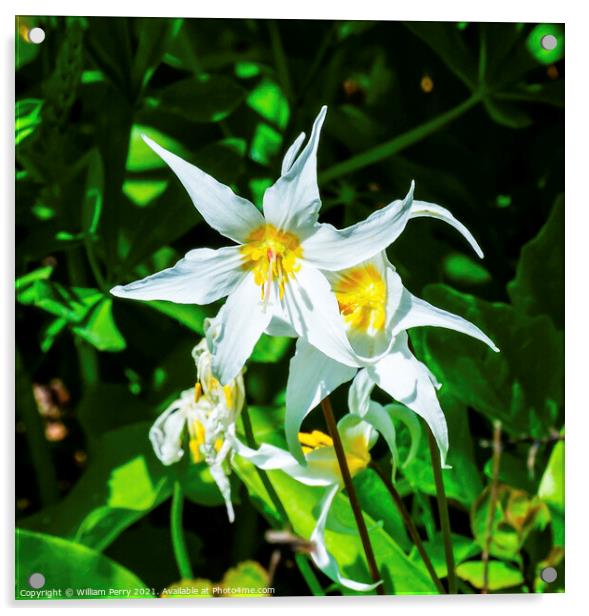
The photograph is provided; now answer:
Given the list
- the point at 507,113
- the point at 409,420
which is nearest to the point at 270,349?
the point at 409,420

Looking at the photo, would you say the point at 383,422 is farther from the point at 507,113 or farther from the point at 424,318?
the point at 507,113

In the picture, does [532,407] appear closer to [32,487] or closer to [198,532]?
[198,532]

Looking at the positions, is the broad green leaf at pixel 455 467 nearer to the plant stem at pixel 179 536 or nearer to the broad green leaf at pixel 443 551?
the broad green leaf at pixel 443 551

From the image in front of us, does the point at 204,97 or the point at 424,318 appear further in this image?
the point at 204,97

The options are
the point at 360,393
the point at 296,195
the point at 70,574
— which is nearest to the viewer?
the point at 296,195

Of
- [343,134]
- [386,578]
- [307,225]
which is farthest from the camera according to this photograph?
[343,134]

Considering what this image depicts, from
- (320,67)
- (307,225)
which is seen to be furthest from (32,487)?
(320,67)
